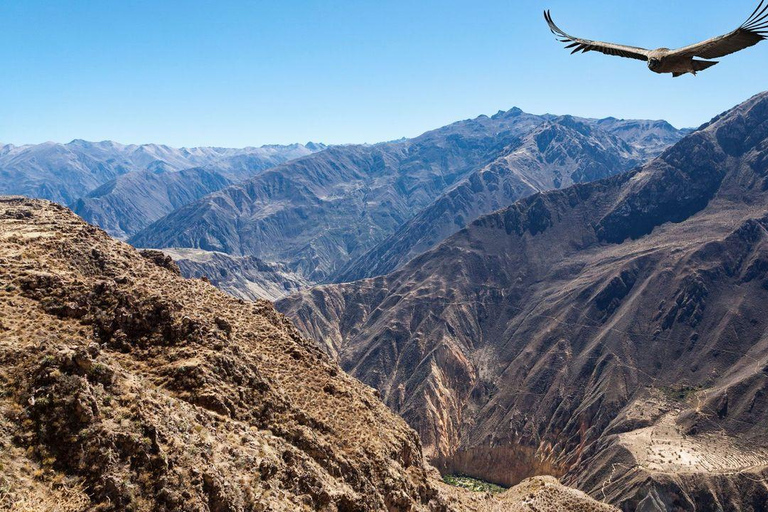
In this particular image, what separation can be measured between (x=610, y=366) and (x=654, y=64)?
137 metres

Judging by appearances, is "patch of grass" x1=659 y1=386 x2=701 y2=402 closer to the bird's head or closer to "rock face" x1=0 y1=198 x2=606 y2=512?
"rock face" x1=0 y1=198 x2=606 y2=512

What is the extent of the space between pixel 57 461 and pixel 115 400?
320 centimetres

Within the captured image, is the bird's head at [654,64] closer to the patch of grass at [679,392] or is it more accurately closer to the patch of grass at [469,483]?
the patch of grass at [469,483]

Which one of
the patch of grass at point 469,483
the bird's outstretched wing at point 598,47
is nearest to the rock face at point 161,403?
the bird's outstretched wing at point 598,47

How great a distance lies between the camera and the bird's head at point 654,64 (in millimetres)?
12289

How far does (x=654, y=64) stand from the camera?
490 inches

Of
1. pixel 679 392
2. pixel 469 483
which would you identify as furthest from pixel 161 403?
pixel 679 392

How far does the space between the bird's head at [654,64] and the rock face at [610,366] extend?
99060mm

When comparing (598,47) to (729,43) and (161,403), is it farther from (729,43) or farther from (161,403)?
(161,403)

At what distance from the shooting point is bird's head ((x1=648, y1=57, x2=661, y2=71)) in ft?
40.3

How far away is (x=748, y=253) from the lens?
15588 centimetres

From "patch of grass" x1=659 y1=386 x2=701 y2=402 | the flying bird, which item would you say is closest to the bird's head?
the flying bird

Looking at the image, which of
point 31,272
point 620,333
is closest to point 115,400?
point 31,272

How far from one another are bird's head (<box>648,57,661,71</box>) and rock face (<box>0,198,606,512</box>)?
19584 millimetres
